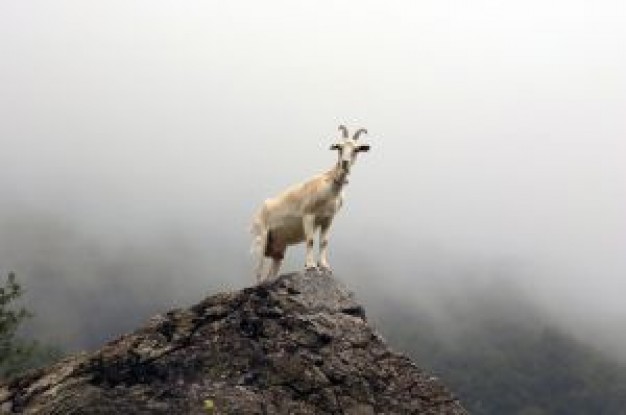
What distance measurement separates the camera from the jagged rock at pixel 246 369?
27.2 meters

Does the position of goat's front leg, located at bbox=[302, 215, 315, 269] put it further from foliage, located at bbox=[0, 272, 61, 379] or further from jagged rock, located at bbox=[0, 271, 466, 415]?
foliage, located at bbox=[0, 272, 61, 379]

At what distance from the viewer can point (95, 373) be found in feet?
92.2

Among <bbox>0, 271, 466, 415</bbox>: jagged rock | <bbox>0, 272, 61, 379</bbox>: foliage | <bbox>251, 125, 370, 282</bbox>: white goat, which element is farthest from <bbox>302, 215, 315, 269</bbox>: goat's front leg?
<bbox>0, 272, 61, 379</bbox>: foliage

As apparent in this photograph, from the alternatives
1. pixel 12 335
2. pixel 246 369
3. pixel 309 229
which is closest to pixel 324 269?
pixel 309 229

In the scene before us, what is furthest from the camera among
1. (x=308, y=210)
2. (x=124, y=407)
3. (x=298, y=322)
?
(x=308, y=210)

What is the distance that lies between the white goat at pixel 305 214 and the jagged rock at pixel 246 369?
2.48 metres

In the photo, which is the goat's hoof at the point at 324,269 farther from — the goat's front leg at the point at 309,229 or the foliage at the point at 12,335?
the foliage at the point at 12,335

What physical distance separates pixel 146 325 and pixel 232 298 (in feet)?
7.64

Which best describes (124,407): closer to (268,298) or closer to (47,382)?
(47,382)

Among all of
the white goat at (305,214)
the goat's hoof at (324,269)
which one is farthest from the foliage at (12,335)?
the goat's hoof at (324,269)

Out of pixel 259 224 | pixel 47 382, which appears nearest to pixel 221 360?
pixel 47 382

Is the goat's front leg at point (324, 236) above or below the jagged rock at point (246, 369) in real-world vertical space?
above

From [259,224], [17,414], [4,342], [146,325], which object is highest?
[259,224]

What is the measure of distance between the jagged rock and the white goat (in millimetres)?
2479
